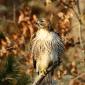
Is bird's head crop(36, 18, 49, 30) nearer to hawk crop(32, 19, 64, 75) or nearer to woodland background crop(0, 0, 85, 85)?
hawk crop(32, 19, 64, 75)

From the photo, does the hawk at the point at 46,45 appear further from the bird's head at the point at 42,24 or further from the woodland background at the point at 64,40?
the woodland background at the point at 64,40

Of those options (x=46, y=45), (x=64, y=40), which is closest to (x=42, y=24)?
(x=46, y=45)

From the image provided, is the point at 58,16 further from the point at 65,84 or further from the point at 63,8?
the point at 65,84

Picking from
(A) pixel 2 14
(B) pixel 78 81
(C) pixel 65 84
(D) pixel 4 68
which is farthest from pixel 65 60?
(D) pixel 4 68

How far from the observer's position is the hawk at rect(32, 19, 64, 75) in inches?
332

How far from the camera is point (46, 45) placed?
27.9 ft

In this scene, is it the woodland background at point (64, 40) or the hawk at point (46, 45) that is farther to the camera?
the woodland background at point (64, 40)

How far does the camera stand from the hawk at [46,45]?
332 inches

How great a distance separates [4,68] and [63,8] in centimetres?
435

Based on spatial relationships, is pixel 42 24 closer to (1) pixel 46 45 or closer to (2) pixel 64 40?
(1) pixel 46 45

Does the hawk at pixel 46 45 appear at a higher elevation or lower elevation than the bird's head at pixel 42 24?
lower

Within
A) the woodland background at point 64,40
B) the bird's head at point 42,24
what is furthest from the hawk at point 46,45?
the woodland background at point 64,40

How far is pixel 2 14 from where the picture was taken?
13102mm

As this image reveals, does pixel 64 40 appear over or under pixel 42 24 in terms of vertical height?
under
